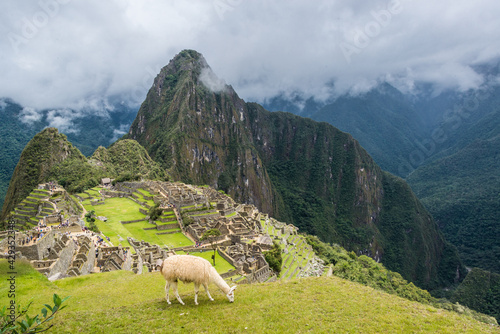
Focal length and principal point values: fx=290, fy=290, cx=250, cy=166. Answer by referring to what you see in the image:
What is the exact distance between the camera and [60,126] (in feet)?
406

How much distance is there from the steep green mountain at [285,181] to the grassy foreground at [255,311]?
371 ft

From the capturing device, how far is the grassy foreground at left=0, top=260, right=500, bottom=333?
924 cm

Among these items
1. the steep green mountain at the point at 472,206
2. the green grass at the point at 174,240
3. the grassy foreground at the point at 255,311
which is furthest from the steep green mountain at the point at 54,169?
the steep green mountain at the point at 472,206

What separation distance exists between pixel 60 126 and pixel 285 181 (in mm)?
132520

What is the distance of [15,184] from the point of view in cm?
6625

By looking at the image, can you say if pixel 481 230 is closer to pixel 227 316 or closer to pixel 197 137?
pixel 197 137

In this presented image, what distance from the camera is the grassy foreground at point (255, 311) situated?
9242 mm

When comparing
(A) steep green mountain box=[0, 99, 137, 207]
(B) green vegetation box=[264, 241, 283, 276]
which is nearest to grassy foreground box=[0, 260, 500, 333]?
(B) green vegetation box=[264, 241, 283, 276]

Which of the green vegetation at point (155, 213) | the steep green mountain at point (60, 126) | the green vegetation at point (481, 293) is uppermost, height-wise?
the steep green mountain at point (60, 126)

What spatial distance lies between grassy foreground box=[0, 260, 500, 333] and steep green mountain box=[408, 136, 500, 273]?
360ft

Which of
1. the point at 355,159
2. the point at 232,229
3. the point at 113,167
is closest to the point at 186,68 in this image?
the point at 113,167

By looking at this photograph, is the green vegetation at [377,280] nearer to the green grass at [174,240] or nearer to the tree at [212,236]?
the tree at [212,236]

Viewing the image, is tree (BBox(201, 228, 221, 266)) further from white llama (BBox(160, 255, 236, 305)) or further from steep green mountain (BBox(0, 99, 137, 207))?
steep green mountain (BBox(0, 99, 137, 207))

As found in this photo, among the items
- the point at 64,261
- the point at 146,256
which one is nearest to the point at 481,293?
the point at 146,256
